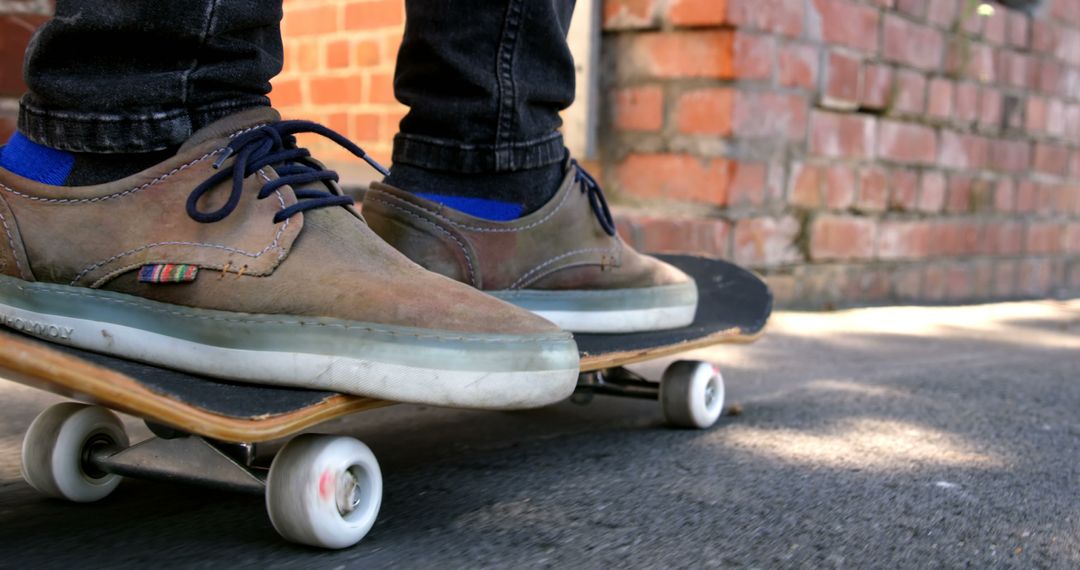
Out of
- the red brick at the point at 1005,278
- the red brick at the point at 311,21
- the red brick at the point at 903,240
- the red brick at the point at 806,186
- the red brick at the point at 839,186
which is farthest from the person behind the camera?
the red brick at the point at 1005,278

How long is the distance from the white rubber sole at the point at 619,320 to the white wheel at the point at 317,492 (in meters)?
0.44

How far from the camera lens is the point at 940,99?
3.09m

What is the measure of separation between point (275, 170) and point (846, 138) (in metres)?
2.11

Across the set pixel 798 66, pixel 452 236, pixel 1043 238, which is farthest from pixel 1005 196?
pixel 452 236

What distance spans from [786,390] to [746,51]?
3.36 feet

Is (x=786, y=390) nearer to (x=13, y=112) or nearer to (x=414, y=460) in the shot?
(x=414, y=460)

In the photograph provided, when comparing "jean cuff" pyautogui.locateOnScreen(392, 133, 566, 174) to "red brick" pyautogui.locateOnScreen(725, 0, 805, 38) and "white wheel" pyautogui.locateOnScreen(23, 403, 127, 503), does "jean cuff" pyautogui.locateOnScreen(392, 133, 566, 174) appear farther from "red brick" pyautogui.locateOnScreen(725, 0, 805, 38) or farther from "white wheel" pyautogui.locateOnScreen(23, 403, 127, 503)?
"red brick" pyautogui.locateOnScreen(725, 0, 805, 38)

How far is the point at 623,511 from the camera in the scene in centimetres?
94

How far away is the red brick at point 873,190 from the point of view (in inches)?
110

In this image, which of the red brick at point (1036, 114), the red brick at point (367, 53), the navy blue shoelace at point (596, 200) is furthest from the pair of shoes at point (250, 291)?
the red brick at point (1036, 114)

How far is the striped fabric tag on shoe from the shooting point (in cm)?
85

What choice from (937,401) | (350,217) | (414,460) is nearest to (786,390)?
(937,401)

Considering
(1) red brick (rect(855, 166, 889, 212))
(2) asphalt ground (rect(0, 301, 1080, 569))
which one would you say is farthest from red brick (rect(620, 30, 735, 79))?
(2) asphalt ground (rect(0, 301, 1080, 569))

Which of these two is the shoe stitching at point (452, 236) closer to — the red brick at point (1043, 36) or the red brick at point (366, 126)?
the red brick at point (366, 126)
